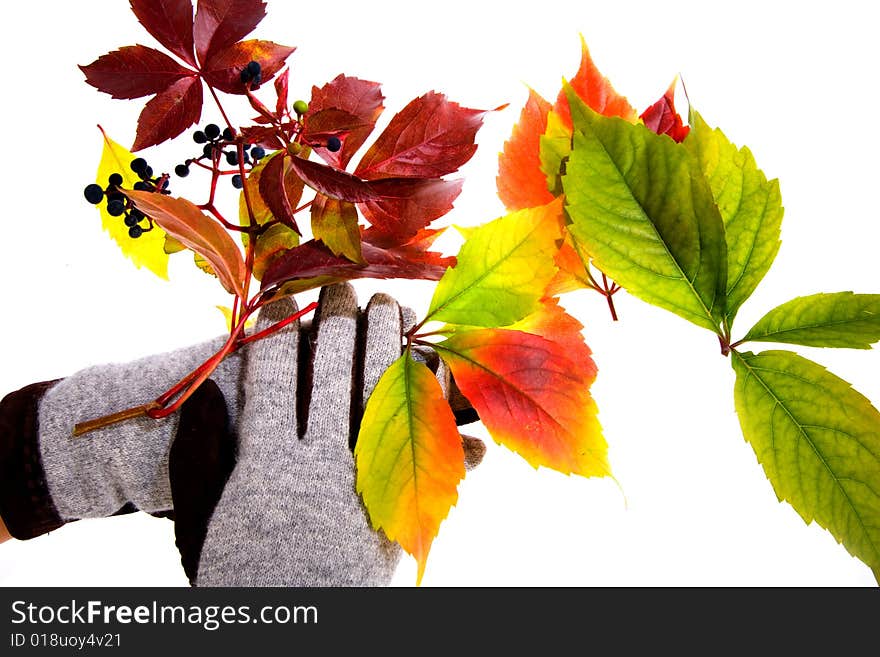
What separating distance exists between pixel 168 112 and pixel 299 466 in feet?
1.05

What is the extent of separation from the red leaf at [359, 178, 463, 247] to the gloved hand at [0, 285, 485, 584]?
0.14 meters

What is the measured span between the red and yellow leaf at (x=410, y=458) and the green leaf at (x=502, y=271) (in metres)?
0.06

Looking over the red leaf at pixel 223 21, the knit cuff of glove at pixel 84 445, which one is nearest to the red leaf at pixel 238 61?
the red leaf at pixel 223 21

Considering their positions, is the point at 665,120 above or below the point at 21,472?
above

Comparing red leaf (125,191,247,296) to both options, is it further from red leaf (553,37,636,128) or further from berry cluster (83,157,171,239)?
red leaf (553,37,636,128)

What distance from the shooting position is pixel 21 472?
0.77 metres

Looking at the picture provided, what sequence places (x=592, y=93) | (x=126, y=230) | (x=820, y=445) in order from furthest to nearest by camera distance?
(x=126, y=230)
(x=592, y=93)
(x=820, y=445)

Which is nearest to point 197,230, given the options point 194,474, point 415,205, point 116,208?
point 116,208

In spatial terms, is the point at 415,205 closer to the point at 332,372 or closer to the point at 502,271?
the point at 502,271

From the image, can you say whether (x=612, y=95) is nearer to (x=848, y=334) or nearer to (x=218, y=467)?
(x=848, y=334)

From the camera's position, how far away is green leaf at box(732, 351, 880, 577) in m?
0.48

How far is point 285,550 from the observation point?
641 millimetres

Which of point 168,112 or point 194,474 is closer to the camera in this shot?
point 168,112
